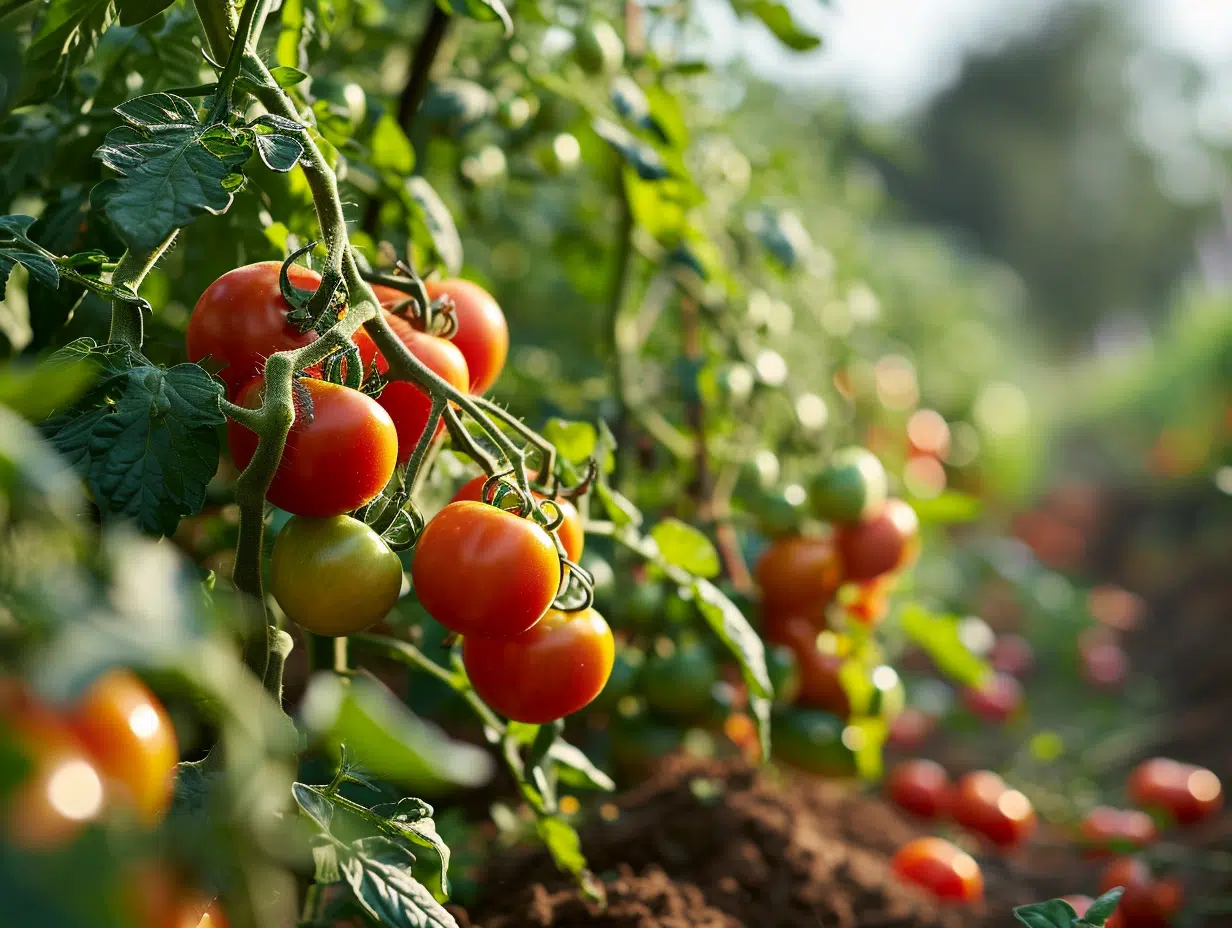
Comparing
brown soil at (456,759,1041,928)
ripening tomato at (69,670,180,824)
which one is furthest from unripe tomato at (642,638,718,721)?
ripening tomato at (69,670,180,824)

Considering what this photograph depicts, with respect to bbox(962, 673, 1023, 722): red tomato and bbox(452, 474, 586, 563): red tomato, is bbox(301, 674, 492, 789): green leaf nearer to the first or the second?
bbox(452, 474, 586, 563): red tomato

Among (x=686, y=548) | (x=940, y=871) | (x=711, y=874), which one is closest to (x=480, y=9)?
(x=686, y=548)

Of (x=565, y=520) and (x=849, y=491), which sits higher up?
(x=565, y=520)

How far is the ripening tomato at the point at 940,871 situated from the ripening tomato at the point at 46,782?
3.70 feet

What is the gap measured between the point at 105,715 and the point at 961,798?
1463mm

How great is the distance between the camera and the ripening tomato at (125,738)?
1.10 feet

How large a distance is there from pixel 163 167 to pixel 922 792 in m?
1.44

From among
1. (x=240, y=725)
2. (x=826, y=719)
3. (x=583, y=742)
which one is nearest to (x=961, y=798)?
(x=826, y=719)

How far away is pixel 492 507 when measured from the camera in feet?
1.88

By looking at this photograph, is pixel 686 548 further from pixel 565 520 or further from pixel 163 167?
pixel 163 167

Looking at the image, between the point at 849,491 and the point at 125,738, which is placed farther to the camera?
the point at 849,491

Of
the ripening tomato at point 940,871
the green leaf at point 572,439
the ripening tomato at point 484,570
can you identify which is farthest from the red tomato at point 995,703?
the ripening tomato at point 484,570

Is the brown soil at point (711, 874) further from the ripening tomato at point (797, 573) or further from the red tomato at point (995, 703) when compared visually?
the red tomato at point (995, 703)

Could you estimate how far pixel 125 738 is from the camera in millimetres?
343
